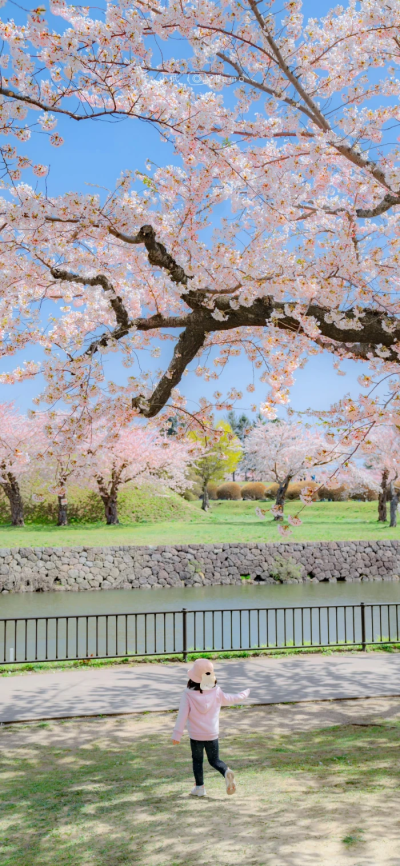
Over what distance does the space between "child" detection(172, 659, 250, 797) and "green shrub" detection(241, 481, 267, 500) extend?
56719mm

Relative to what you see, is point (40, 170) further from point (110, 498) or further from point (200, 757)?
point (110, 498)

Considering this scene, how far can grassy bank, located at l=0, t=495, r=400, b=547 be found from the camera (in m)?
29.5

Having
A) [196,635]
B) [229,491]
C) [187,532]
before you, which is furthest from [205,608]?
[229,491]

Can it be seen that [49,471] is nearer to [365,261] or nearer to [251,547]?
[251,547]

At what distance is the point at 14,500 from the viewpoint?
36.8 metres

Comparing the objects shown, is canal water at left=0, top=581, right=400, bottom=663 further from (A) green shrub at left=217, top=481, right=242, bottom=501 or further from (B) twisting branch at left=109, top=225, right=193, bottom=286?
(A) green shrub at left=217, top=481, right=242, bottom=501

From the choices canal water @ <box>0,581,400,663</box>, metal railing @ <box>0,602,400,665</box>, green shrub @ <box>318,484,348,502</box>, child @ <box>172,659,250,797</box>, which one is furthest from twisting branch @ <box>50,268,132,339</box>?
green shrub @ <box>318,484,348,502</box>

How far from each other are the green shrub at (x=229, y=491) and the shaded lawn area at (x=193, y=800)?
5478 centimetres

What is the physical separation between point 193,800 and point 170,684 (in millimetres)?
4464

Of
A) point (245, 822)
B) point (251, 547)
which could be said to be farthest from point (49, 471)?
point (245, 822)

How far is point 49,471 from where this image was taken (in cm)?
3856

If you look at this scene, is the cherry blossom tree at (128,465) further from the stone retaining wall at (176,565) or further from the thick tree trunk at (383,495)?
the thick tree trunk at (383,495)

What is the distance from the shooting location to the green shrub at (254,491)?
6212 cm

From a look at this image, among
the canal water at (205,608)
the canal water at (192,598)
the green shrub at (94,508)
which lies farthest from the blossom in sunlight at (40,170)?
the green shrub at (94,508)
